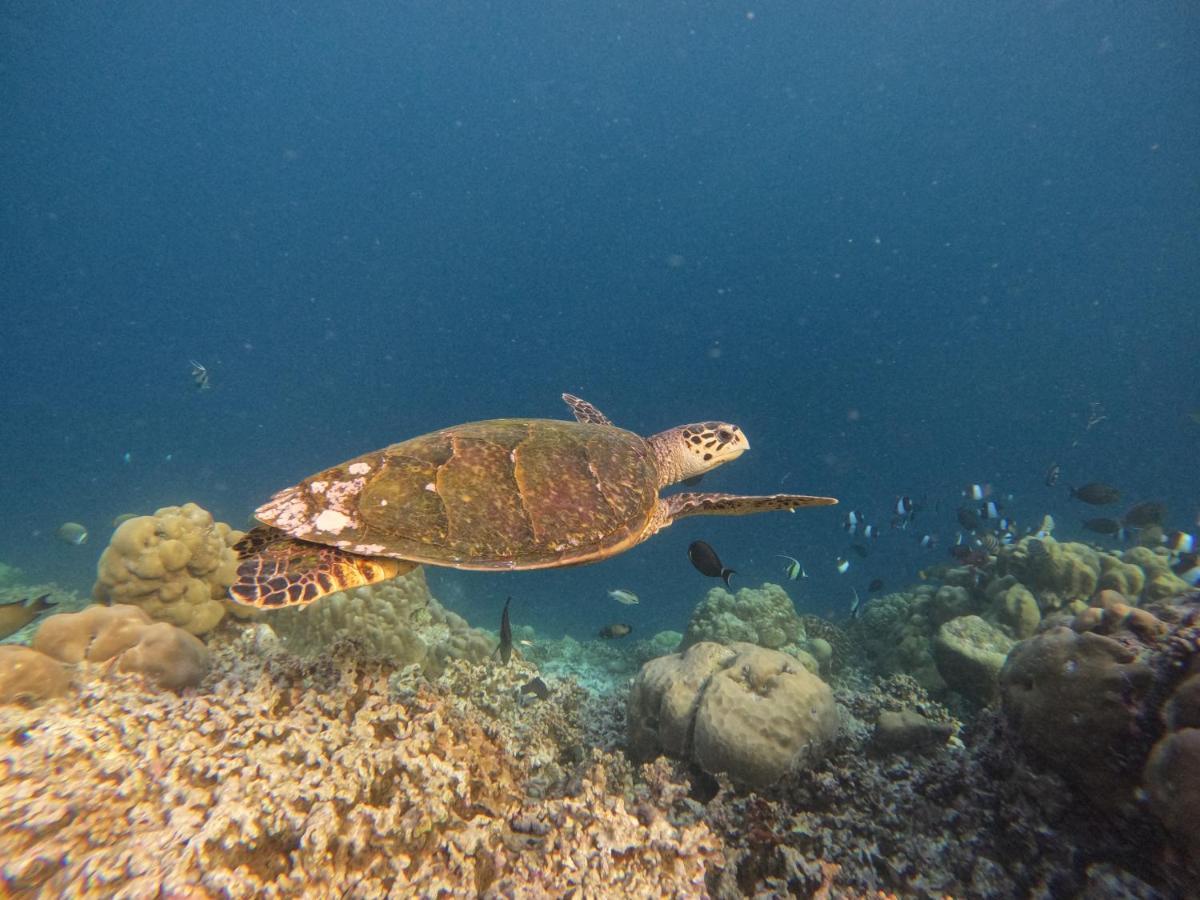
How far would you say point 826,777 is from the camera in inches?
99.1

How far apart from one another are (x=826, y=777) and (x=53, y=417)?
109m

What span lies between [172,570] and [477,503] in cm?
300

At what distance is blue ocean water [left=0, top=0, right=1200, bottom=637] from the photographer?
167ft

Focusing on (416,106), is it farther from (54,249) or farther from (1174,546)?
(1174,546)

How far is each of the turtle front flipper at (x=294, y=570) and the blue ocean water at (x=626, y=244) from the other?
39.4 meters

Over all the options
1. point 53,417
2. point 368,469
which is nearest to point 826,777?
point 368,469

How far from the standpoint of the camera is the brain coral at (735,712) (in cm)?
322

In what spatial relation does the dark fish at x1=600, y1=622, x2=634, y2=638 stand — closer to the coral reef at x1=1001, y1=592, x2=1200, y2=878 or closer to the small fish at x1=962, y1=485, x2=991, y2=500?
the coral reef at x1=1001, y1=592, x2=1200, y2=878

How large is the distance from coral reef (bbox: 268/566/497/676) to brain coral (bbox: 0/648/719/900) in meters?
2.04

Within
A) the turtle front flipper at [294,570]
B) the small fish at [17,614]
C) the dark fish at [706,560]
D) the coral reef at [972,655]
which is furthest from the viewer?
the dark fish at [706,560]

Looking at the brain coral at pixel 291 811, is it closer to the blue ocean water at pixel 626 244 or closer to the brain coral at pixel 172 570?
the brain coral at pixel 172 570

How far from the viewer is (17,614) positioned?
443 centimetres

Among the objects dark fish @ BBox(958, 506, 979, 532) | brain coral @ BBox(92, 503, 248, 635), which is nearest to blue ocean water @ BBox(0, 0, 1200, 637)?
dark fish @ BBox(958, 506, 979, 532)

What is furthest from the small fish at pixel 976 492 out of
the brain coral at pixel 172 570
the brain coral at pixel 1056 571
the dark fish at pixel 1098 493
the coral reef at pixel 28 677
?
the coral reef at pixel 28 677
